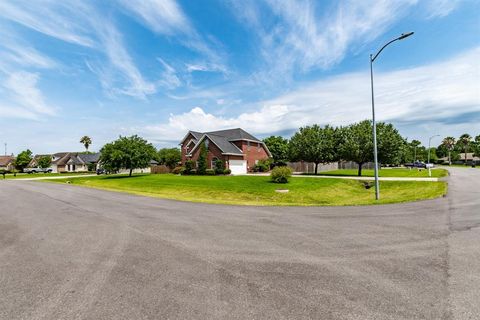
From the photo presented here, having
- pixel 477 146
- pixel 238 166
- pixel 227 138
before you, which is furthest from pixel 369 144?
pixel 477 146

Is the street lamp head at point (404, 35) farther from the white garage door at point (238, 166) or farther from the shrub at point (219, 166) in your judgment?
the white garage door at point (238, 166)

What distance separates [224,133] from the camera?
4894cm

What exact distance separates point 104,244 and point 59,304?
10.6ft

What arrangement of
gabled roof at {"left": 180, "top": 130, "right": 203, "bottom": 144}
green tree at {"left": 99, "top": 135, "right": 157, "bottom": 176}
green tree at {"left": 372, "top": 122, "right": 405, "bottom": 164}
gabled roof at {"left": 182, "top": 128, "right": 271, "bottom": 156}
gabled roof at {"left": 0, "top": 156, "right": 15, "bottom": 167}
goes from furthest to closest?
1. gabled roof at {"left": 0, "top": 156, "right": 15, "bottom": 167}
2. gabled roof at {"left": 180, "top": 130, "right": 203, "bottom": 144}
3. gabled roof at {"left": 182, "top": 128, "right": 271, "bottom": 156}
4. green tree at {"left": 99, "top": 135, "right": 157, "bottom": 176}
5. green tree at {"left": 372, "top": 122, "right": 405, "bottom": 164}

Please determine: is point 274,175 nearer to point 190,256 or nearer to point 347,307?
point 190,256

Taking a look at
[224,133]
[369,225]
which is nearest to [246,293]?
[369,225]

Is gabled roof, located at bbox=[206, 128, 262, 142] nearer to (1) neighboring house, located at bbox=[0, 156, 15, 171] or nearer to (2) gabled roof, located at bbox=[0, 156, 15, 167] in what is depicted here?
(1) neighboring house, located at bbox=[0, 156, 15, 171]

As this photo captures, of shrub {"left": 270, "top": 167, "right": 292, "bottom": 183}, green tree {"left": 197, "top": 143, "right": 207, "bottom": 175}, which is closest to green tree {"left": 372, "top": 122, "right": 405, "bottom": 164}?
shrub {"left": 270, "top": 167, "right": 292, "bottom": 183}

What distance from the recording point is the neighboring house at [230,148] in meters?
41.0

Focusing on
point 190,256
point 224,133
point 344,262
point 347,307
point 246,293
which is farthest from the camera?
point 224,133

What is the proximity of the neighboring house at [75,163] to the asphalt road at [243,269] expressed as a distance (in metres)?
80.2

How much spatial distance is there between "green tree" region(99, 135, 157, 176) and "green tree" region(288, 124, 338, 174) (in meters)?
24.2

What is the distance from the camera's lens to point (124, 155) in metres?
38.2

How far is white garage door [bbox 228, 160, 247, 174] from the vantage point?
4125 centimetres
